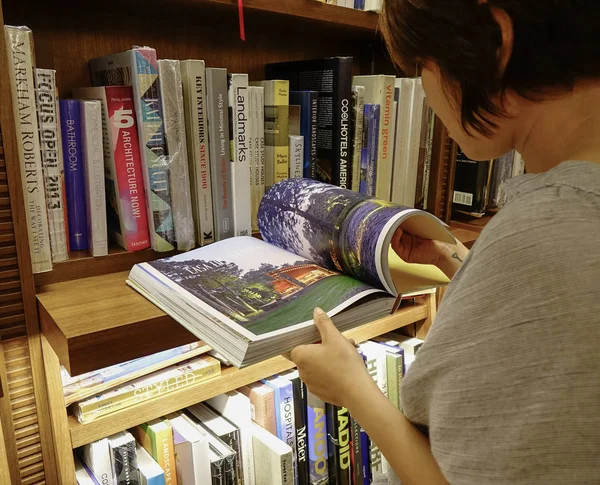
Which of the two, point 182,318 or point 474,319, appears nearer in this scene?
point 474,319

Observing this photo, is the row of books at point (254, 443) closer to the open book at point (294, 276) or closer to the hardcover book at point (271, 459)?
the hardcover book at point (271, 459)

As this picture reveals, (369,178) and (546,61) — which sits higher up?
(546,61)

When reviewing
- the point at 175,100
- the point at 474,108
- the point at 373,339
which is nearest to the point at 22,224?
the point at 175,100

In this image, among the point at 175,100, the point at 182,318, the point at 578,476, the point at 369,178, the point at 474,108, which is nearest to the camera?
the point at 578,476

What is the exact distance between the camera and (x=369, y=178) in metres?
1.03

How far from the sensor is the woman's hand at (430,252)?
32.1 inches

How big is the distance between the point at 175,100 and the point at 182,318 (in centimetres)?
36

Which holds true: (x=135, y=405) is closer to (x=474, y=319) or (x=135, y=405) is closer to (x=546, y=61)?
(x=474, y=319)

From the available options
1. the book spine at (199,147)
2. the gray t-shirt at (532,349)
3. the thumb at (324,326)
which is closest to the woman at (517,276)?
the gray t-shirt at (532,349)

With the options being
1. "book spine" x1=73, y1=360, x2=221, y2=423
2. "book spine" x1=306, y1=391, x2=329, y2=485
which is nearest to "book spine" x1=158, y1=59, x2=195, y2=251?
"book spine" x1=73, y1=360, x2=221, y2=423

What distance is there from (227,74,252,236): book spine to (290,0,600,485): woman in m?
0.39

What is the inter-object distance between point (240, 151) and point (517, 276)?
0.60 meters

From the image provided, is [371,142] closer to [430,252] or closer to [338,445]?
[430,252]

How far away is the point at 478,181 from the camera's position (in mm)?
1229
